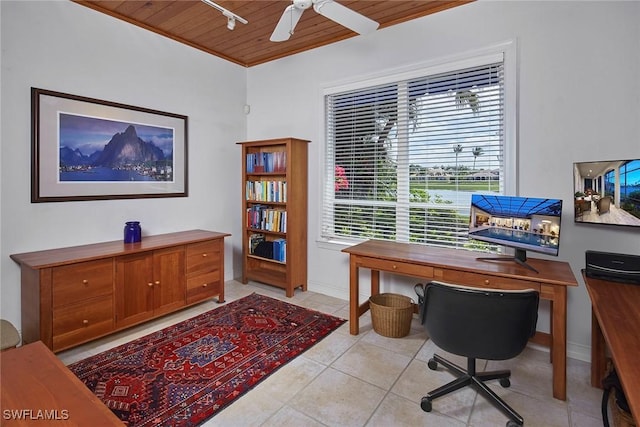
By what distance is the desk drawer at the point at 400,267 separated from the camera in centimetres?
244

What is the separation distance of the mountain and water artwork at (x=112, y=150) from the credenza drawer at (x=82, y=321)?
3.65ft

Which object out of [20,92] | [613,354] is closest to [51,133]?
[20,92]

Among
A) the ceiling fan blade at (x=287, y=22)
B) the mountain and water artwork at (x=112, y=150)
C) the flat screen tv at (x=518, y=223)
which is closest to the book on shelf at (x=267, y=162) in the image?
the mountain and water artwork at (x=112, y=150)

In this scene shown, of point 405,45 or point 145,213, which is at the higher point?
point 405,45

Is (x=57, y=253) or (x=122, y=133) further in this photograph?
(x=122, y=133)

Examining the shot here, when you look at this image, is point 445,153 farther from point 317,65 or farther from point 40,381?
point 40,381

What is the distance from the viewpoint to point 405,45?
3174mm

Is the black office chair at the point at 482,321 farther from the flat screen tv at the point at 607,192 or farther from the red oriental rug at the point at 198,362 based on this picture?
the red oriental rug at the point at 198,362

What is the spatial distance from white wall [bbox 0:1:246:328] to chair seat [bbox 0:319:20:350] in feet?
2.35

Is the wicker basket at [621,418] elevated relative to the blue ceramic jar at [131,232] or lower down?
lower down

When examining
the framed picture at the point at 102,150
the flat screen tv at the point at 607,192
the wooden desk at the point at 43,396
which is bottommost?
the wooden desk at the point at 43,396

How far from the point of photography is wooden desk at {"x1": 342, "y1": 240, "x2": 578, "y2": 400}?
197cm

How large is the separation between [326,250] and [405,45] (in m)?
2.28

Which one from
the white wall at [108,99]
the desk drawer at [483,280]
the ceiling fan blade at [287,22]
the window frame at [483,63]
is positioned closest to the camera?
the desk drawer at [483,280]
